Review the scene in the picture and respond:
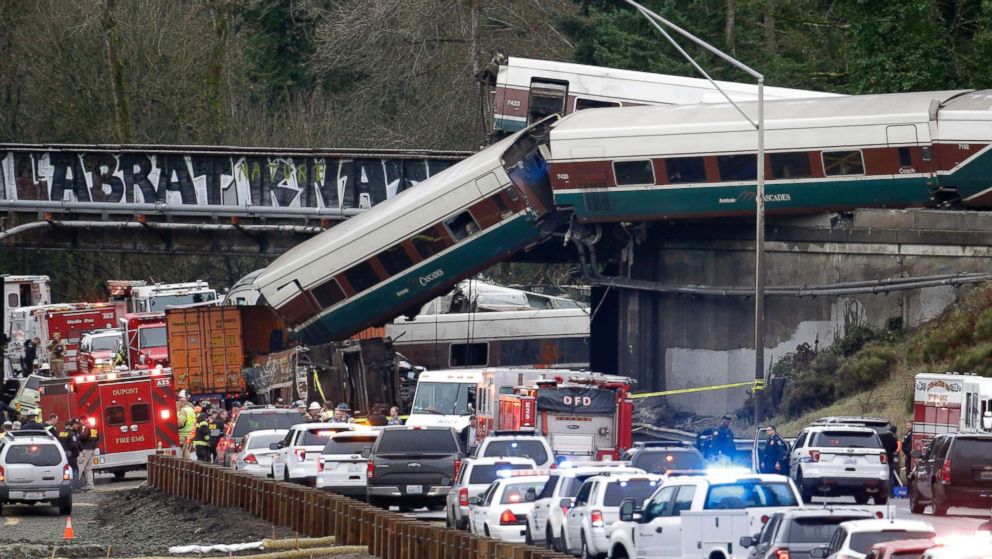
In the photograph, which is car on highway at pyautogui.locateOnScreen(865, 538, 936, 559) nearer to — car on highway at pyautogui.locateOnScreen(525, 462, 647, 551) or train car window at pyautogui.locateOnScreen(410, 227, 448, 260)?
car on highway at pyautogui.locateOnScreen(525, 462, 647, 551)

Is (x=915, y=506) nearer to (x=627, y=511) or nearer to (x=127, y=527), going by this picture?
(x=627, y=511)

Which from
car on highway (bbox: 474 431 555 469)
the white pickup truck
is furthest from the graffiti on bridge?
the white pickup truck

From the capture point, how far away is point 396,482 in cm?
3019

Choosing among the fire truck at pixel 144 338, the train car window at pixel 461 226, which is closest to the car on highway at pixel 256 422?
the train car window at pixel 461 226

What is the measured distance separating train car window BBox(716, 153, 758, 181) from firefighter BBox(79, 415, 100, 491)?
15393mm

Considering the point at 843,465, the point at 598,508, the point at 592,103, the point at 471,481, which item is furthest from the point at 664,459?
the point at 592,103

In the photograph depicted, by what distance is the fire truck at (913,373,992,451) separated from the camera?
33562 millimetres

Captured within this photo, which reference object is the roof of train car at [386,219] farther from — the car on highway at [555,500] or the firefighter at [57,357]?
the car on highway at [555,500]

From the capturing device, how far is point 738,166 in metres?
42.9

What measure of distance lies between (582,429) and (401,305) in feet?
39.6

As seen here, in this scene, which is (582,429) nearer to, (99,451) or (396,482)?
(396,482)

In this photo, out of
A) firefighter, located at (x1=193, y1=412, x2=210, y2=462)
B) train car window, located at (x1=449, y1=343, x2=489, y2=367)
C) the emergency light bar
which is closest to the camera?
firefighter, located at (x1=193, y1=412, x2=210, y2=462)

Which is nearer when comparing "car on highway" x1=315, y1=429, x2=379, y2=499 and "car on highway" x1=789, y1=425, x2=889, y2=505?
"car on highway" x1=789, y1=425, x2=889, y2=505

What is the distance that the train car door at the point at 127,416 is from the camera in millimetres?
42656
